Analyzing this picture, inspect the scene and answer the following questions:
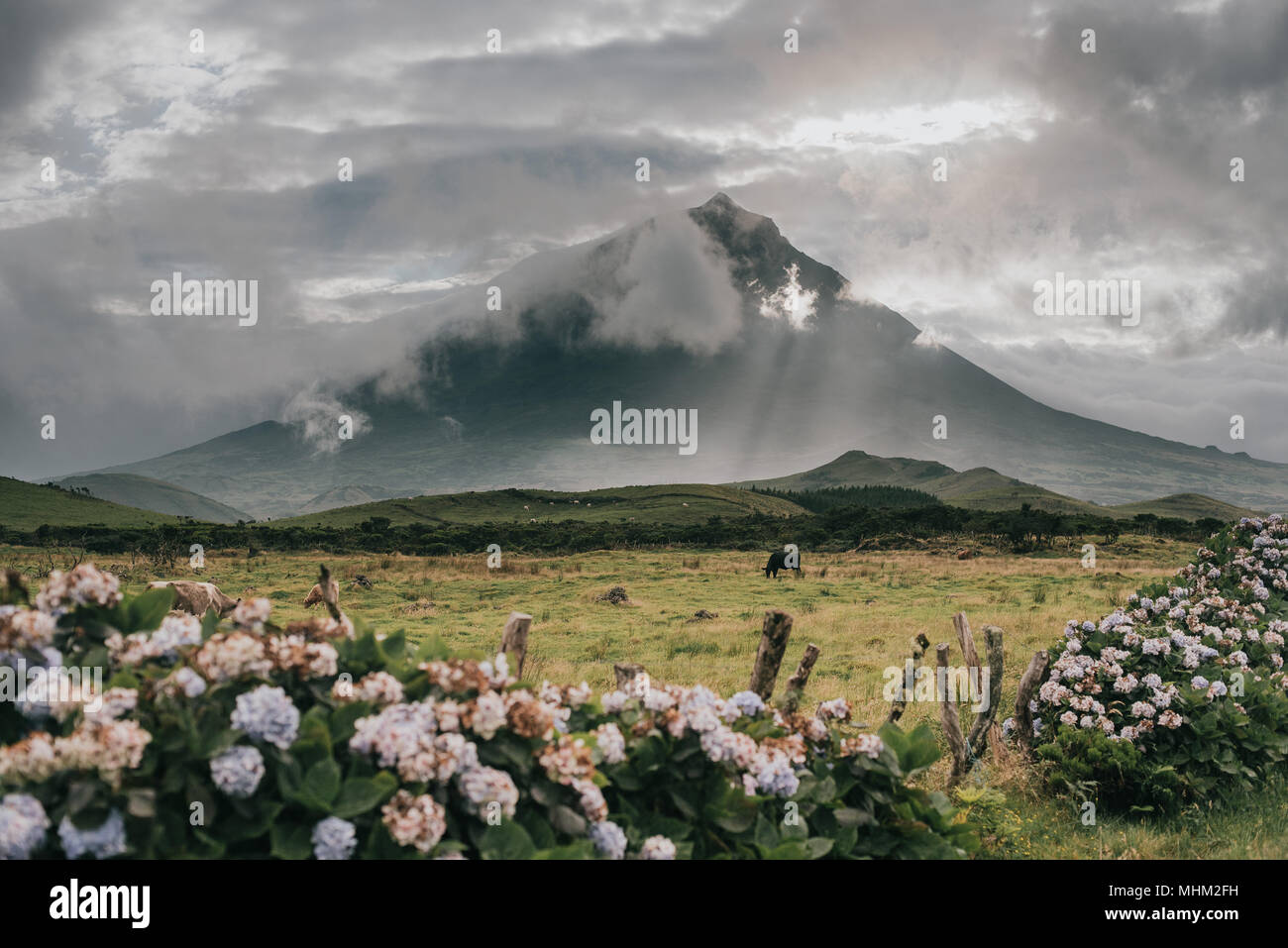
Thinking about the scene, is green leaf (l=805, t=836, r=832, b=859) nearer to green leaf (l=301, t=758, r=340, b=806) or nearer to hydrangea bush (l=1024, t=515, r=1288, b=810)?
green leaf (l=301, t=758, r=340, b=806)

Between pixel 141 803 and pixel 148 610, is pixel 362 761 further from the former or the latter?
pixel 148 610

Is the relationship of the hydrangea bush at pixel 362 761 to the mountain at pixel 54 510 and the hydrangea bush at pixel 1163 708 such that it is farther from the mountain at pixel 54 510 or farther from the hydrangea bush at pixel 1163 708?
the mountain at pixel 54 510

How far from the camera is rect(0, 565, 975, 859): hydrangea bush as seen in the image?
320cm

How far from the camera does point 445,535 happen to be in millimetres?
80438

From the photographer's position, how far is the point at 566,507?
169 metres

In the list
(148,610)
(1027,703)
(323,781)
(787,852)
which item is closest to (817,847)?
(787,852)

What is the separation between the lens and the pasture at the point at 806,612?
8.37m

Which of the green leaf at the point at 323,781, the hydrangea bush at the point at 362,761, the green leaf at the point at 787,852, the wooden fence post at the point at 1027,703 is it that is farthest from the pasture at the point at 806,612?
the green leaf at the point at 787,852

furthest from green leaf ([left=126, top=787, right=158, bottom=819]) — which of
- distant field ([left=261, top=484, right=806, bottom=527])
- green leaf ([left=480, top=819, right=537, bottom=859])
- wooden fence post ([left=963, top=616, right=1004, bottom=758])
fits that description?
distant field ([left=261, top=484, right=806, bottom=527])

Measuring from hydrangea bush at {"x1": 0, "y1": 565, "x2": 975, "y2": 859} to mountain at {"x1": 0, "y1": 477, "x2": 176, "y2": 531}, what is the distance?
108860 millimetres

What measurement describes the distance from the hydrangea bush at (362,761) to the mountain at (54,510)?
357 ft
